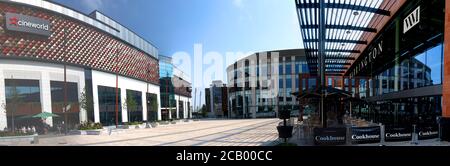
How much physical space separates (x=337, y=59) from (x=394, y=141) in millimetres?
17015

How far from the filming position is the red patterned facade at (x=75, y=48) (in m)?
5.19

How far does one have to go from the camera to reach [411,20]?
418 inches

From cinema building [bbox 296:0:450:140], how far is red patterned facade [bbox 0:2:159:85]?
780cm

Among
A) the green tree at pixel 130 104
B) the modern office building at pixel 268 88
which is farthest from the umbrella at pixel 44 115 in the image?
the modern office building at pixel 268 88

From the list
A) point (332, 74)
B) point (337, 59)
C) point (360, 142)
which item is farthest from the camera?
point (332, 74)

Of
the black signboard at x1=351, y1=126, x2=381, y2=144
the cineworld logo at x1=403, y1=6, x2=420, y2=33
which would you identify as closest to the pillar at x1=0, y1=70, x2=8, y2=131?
the black signboard at x1=351, y1=126, x2=381, y2=144

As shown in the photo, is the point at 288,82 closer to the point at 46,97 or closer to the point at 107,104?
the point at 107,104

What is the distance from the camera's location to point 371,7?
12227mm

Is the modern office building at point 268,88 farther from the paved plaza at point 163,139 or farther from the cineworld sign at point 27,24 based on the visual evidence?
the cineworld sign at point 27,24

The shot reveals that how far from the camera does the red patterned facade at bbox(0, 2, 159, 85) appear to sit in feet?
17.0

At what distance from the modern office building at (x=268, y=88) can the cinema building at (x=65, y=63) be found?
19.9 meters
